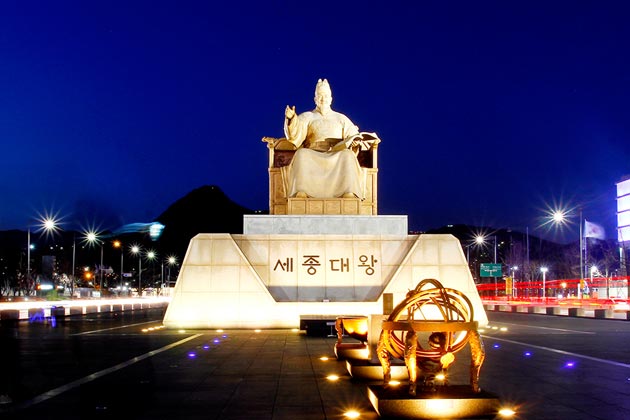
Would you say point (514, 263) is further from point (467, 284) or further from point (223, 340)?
point (223, 340)

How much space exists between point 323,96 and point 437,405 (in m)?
16.5

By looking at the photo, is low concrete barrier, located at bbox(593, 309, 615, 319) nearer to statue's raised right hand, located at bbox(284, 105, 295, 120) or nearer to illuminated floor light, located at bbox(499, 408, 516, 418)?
statue's raised right hand, located at bbox(284, 105, 295, 120)

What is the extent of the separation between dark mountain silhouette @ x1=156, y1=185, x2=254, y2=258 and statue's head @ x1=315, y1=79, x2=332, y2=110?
358 ft

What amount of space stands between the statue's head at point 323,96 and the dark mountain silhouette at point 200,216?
109026 mm

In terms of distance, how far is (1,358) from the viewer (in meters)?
9.85

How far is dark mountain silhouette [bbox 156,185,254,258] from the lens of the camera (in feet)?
450

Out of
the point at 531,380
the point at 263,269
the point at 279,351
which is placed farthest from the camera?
the point at 263,269

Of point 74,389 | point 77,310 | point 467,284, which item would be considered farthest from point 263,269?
point 77,310

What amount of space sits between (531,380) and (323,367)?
8.28ft

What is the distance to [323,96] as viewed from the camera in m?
20.7

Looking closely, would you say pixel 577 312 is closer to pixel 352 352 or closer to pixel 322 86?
pixel 322 86

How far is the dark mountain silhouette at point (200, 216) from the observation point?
137 meters

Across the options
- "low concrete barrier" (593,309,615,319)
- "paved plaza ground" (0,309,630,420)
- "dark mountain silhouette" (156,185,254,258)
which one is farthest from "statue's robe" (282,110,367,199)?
"dark mountain silhouette" (156,185,254,258)

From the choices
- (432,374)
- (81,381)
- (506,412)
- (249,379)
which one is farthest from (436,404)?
(81,381)
